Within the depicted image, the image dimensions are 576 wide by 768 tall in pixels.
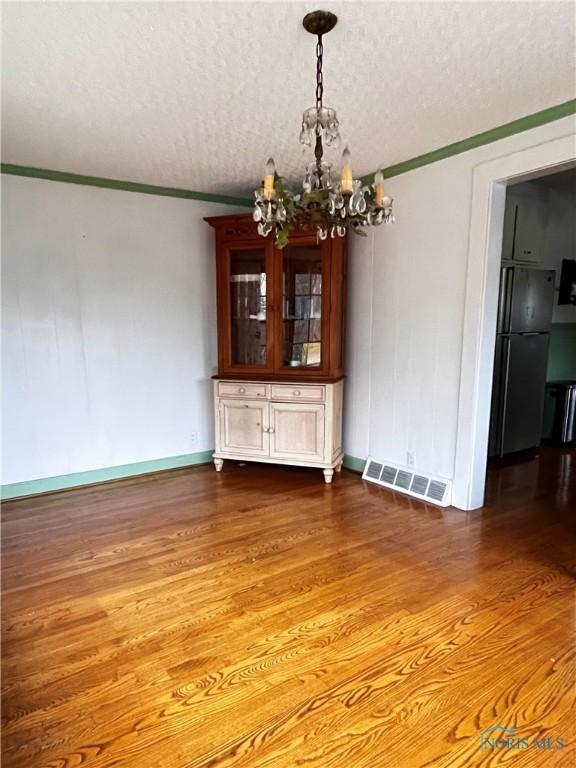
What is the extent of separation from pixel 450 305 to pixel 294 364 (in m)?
1.34

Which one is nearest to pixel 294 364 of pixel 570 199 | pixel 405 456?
pixel 405 456

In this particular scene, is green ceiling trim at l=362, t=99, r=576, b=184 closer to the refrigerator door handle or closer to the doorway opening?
the doorway opening

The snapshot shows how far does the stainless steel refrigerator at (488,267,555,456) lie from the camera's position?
3977 millimetres

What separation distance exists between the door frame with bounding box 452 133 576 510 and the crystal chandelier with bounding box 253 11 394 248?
4.14 feet

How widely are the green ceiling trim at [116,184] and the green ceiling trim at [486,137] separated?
1308 mm

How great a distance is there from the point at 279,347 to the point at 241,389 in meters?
0.49

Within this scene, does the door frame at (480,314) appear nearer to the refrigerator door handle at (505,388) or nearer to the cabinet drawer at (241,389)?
the refrigerator door handle at (505,388)

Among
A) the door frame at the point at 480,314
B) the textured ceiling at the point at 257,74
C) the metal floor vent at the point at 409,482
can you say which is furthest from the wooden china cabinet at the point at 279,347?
the door frame at the point at 480,314

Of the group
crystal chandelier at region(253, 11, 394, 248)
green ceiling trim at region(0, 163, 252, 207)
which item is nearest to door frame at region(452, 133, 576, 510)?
crystal chandelier at region(253, 11, 394, 248)

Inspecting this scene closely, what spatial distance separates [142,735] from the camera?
1406 millimetres

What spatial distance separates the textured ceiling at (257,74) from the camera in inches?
64.6

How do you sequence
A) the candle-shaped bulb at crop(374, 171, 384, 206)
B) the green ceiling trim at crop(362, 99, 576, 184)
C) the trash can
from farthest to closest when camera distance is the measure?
the trash can, the green ceiling trim at crop(362, 99, 576, 184), the candle-shaped bulb at crop(374, 171, 384, 206)

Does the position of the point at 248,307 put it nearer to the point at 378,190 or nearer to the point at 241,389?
the point at 241,389

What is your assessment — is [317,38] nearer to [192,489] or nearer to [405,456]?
[405,456]
